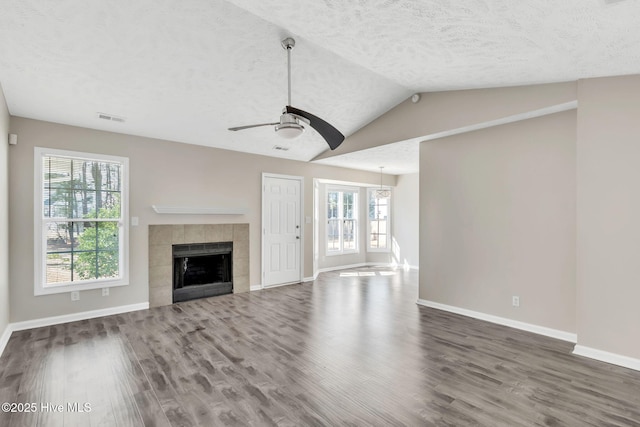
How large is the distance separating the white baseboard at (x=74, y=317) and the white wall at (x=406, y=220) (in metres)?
6.26

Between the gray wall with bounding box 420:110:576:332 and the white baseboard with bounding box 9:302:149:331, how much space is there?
14.7ft

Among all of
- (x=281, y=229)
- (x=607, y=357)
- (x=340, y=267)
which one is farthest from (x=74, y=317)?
(x=607, y=357)

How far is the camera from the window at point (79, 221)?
13.5 ft

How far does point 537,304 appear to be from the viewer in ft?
12.4

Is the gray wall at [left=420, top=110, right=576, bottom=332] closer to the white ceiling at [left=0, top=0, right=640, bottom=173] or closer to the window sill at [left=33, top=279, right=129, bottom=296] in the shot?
the white ceiling at [left=0, top=0, right=640, bottom=173]

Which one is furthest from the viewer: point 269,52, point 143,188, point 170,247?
point 170,247

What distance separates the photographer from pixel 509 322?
4004 millimetres

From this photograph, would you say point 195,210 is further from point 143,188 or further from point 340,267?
point 340,267

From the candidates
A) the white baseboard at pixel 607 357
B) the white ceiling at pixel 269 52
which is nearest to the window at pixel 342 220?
the white ceiling at pixel 269 52

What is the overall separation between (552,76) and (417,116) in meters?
1.70

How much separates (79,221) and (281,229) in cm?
332

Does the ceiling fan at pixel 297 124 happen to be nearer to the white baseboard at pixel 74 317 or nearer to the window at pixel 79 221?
the window at pixel 79 221

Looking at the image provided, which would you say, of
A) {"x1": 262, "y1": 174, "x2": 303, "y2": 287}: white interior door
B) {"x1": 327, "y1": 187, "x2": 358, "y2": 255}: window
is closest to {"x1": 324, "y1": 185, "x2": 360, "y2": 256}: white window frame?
{"x1": 327, "y1": 187, "x2": 358, "y2": 255}: window

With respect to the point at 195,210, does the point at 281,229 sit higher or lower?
lower
